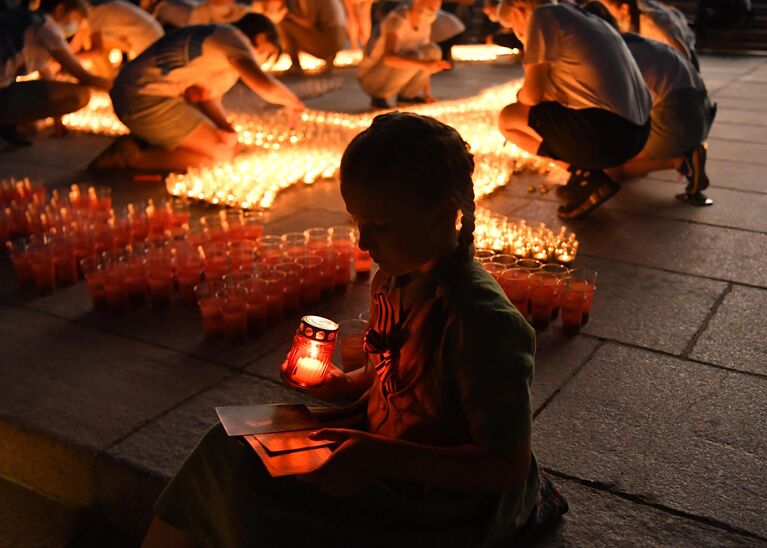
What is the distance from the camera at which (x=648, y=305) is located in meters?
4.24

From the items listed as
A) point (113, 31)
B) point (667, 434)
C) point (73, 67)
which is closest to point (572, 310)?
point (667, 434)

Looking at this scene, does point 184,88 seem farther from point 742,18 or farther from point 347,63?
point 742,18

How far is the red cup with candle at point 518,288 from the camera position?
4.01m

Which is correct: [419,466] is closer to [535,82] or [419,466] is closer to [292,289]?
[292,289]

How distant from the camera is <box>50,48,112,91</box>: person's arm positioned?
8.00 m

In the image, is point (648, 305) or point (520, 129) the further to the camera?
point (520, 129)

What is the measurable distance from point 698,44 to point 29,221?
1528 centimetres

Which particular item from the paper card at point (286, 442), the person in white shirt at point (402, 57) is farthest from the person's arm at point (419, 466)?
the person in white shirt at point (402, 57)

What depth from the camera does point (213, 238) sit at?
493 cm

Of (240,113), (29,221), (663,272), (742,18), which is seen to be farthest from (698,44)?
(29,221)

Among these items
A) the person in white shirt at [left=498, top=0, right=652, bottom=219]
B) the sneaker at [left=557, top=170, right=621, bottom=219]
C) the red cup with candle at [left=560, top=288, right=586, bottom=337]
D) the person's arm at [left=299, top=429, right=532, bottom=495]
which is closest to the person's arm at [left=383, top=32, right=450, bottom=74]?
the person in white shirt at [left=498, top=0, right=652, bottom=219]

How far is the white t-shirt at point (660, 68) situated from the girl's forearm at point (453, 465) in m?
5.14

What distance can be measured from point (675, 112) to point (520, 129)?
3.73 ft

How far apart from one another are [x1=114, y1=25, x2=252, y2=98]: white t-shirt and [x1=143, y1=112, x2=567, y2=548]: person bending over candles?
4966 millimetres
